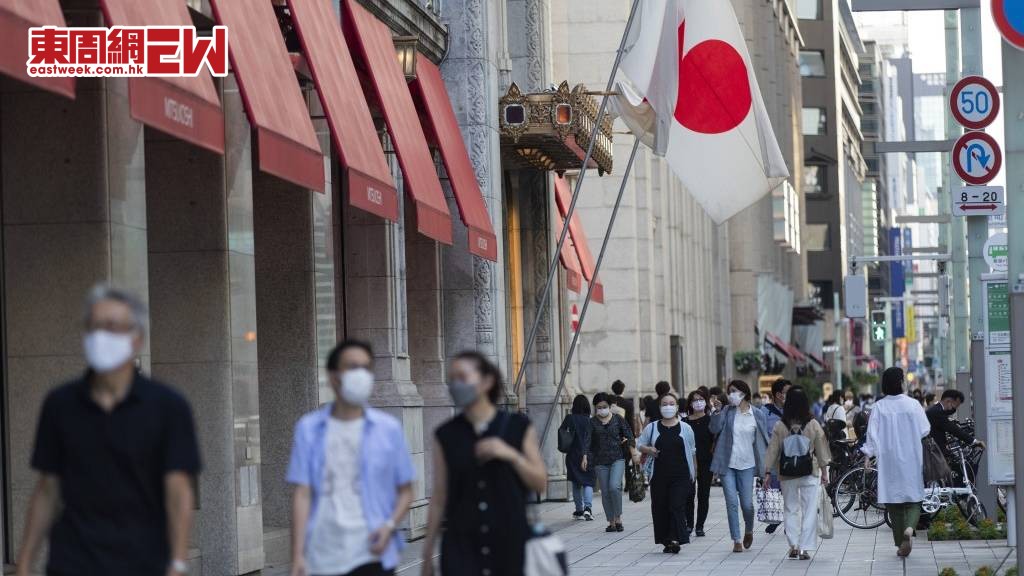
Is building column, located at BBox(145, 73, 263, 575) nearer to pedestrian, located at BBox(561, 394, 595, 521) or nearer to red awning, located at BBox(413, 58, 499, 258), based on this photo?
red awning, located at BBox(413, 58, 499, 258)

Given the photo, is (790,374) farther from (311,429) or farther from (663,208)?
(311,429)

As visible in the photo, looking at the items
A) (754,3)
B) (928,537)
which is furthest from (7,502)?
(754,3)

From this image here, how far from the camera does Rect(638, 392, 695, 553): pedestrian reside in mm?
20000

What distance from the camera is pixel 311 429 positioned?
8141 millimetres

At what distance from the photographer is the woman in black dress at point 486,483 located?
28.0ft

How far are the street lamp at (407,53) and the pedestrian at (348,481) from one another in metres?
13.6

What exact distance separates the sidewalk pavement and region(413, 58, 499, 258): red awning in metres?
3.71

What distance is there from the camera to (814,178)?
393ft

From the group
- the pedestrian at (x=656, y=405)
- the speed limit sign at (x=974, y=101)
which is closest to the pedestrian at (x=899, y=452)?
the speed limit sign at (x=974, y=101)

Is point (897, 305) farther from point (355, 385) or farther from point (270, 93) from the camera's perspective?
point (355, 385)

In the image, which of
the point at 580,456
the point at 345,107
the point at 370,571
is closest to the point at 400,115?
the point at 345,107

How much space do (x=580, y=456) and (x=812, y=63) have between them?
98.9 metres

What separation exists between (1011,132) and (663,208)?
3507cm

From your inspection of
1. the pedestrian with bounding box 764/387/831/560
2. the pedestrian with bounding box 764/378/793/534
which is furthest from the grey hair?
the pedestrian with bounding box 764/378/793/534
